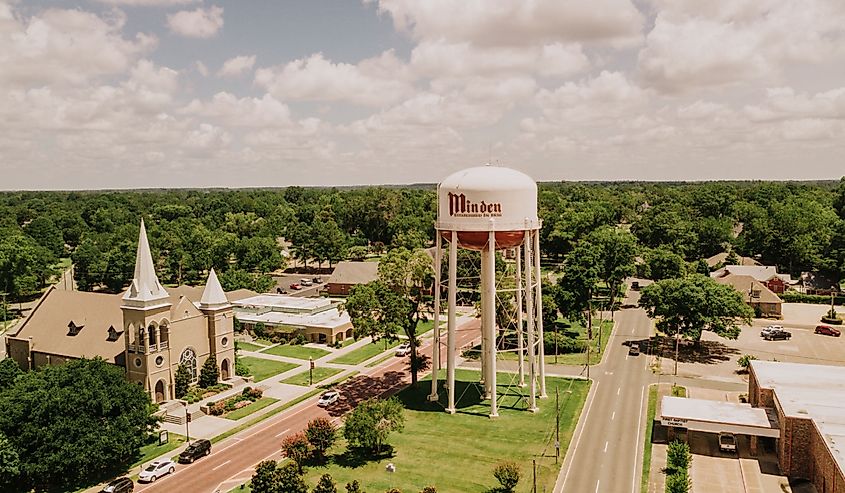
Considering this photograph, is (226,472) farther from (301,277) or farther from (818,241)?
(818,241)

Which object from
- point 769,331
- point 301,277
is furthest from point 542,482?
point 301,277

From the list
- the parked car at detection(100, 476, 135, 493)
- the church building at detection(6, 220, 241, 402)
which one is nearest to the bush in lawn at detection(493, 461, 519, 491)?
the parked car at detection(100, 476, 135, 493)

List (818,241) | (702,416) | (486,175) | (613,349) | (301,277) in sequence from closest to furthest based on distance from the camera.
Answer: (702,416) < (486,175) < (613,349) < (818,241) < (301,277)

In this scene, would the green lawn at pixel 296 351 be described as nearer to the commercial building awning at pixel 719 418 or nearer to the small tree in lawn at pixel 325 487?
the small tree in lawn at pixel 325 487

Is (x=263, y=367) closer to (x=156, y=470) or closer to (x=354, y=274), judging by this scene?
(x=156, y=470)

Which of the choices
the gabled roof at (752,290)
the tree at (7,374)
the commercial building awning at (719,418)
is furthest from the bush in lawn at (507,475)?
the gabled roof at (752,290)

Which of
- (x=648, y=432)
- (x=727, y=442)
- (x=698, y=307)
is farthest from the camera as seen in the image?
(x=698, y=307)

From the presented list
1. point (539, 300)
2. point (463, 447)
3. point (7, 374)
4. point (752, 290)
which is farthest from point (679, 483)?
point (752, 290)
